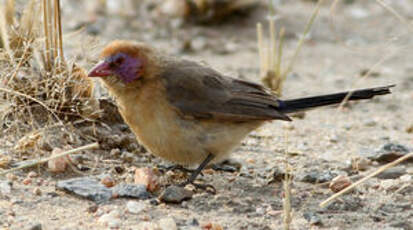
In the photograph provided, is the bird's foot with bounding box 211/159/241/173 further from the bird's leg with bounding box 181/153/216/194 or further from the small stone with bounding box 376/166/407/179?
the small stone with bounding box 376/166/407/179

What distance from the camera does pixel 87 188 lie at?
393 centimetres

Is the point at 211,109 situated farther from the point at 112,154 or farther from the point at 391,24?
the point at 391,24

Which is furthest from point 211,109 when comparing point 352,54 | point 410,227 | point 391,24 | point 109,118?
point 391,24

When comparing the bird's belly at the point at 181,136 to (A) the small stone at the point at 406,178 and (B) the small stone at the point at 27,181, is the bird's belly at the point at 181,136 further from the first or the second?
(A) the small stone at the point at 406,178

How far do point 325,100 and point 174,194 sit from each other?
48.6 inches

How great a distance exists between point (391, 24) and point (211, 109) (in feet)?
18.8

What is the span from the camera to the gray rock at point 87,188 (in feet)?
12.7

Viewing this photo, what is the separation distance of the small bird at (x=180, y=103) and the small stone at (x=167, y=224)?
640mm

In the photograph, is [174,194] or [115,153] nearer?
[174,194]

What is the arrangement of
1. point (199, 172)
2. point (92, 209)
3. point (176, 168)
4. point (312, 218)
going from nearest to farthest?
point (92, 209)
point (312, 218)
point (199, 172)
point (176, 168)

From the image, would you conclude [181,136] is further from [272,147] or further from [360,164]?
[360,164]

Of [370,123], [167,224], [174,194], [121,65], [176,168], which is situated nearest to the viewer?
[167,224]

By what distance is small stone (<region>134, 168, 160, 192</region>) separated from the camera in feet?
13.5

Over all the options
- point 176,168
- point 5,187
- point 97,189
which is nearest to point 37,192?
point 5,187
